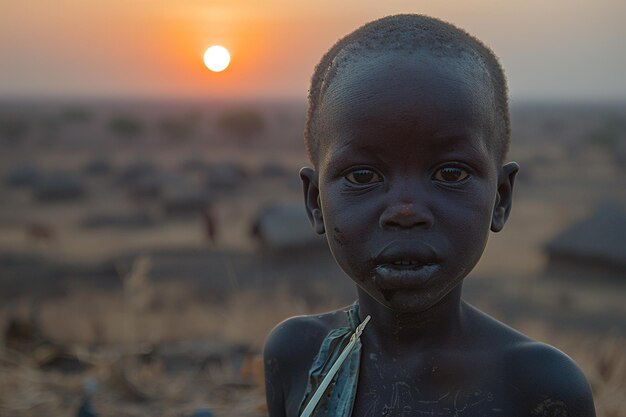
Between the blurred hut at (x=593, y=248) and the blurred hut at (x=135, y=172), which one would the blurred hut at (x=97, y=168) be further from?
the blurred hut at (x=593, y=248)

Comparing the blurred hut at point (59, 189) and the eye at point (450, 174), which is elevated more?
the eye at point (450, 174)

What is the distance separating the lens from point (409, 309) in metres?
1.52

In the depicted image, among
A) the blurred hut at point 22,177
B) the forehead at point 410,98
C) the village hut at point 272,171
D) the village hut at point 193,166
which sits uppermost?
the forehead at point 410,98

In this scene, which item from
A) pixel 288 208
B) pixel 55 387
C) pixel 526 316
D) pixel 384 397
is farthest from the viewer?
pixel 288 208

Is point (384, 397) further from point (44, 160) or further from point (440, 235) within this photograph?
point (44, 160)

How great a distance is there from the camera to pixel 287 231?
1006 cm

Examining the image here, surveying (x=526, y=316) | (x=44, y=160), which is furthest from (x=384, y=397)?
(x=44, y=160)

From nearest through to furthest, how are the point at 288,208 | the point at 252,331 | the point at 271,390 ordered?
1. the point at 271,390
2. the point at 252,331
3. the point at 288,208

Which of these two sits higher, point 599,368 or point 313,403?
point 313,403

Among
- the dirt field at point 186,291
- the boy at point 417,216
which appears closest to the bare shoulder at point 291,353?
the boy at point 417,216

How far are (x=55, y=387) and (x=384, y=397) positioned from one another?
113 inches

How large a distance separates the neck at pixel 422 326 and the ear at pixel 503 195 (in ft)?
0.62

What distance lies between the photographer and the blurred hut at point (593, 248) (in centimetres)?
924

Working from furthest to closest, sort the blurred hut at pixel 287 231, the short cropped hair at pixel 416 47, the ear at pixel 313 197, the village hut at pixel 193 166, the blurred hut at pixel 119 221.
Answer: the village hut at pixel 193 166
the blurred hut at pixel 119 221
the blurred hut at pixel 287 231
the ear at pixel 313 197
the short cropped hair at pixel 416 47
